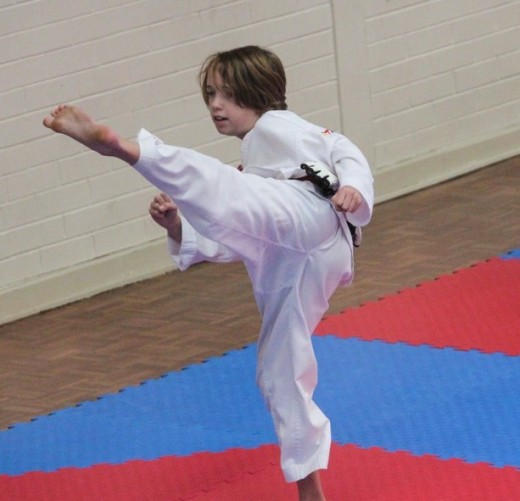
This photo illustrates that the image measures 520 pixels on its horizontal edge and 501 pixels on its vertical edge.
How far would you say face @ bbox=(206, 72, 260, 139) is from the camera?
4.23 m

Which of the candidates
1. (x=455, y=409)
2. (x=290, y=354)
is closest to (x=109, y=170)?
(x=455, y=409)

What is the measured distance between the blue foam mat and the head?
1.33 metres

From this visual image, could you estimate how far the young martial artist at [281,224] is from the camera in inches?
156

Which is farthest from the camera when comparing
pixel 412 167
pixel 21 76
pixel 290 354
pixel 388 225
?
pixel 412 167

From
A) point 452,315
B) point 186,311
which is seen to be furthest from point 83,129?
point 186,311

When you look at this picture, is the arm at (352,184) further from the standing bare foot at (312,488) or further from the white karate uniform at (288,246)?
the standing bare foot at (312,488)

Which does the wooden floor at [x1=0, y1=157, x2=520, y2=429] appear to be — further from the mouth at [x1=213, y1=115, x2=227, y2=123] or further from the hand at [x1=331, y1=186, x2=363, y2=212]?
the hand at [x1=331, y1=186, x2=363, y2=212]

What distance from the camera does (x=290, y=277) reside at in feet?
13.6

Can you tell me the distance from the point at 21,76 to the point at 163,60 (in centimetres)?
89

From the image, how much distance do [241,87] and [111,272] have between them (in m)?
3.41

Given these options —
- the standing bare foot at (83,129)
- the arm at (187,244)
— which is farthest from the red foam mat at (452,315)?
the standing bare foot at (83,129)

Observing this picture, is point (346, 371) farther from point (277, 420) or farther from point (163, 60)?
point (163, 60)

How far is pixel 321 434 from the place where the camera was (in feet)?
13.6

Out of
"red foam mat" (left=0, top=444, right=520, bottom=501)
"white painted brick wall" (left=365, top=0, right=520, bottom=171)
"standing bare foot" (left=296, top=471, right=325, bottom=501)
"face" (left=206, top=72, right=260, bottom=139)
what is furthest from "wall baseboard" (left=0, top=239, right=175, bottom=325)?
"standing bare foot" (left=296, top=471, right=325, bottom=501)
